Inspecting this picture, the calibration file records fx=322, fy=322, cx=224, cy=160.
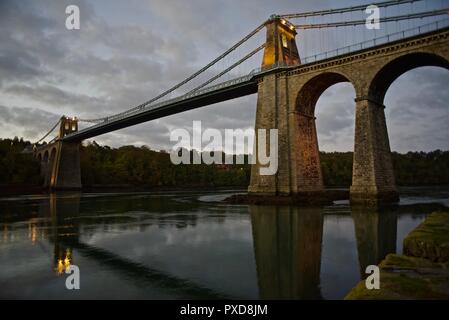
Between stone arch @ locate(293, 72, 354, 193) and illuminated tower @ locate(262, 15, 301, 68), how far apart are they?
3743 mm

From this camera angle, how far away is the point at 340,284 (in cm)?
604

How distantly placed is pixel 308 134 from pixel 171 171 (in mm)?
59030

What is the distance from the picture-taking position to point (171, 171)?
83.8 metres

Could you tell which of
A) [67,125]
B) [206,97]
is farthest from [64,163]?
[206,97]

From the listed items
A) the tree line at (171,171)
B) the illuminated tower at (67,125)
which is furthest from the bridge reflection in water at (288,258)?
the illuminated tower at (67,125)

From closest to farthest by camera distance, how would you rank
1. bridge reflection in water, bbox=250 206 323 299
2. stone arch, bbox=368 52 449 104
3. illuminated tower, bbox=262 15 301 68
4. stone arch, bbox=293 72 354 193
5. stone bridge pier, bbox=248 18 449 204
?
bridge reflection in water, bbox=250 206 323 299, stone arch, bbox=368 52 449 104, stone bridge pier, bbox=248 18 449 204, stone arch, bbox=293 72 354 193, illuminated tower, bbox=262 15 301 68

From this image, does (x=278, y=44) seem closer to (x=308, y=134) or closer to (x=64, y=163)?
(x=308, y=134)

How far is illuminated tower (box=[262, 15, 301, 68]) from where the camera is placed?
3019 centimetres

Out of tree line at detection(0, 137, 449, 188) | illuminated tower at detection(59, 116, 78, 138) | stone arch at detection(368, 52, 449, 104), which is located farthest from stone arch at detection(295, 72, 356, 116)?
→ illuminated tower at detection(59, 116, 78, 138)

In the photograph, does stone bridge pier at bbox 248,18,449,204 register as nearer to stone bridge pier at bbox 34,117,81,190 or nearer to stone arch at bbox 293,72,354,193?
stone arch at bbox 293,72,354,193

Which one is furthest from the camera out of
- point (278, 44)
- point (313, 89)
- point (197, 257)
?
point (278, 44)
